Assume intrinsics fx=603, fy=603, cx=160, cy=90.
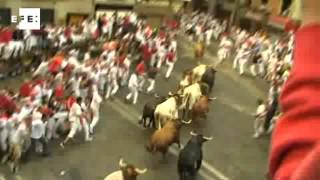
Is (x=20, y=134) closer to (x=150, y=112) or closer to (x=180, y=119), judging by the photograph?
(x=150, y=112)

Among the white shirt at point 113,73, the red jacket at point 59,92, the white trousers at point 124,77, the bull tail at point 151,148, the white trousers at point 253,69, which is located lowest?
the white trousers at point 253,69

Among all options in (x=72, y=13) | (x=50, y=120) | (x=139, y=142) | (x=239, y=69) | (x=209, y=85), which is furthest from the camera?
(x=72, y=13)

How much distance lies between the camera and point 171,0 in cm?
3478

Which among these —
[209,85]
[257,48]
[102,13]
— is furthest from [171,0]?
[209,85]

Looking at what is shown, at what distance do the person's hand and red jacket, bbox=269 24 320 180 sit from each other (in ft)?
0.05

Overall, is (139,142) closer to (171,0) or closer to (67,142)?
(67,142)

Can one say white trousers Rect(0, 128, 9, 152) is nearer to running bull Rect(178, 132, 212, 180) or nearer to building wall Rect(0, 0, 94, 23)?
running bull Rect(178, 132, 212, 180)

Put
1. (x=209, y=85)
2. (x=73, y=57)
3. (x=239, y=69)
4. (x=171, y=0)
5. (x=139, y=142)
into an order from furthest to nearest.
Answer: (x=171, y=0) < (x=239, y=69) < (x=209, y=85) < (x=73, y=57) < (x=139, y=142)

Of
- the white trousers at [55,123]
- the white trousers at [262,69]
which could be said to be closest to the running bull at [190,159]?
the white trousers at [55,123]

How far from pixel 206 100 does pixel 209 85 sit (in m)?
A: 3.52

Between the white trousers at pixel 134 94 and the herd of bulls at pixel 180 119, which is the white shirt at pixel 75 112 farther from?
the white trousers at pixel 134 94

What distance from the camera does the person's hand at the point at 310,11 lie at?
0.98 metres

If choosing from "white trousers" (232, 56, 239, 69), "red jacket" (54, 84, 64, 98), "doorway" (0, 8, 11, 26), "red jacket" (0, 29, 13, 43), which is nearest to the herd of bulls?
"red jacket" (54, 84, 64, 98)

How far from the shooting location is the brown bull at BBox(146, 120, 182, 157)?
1531cm
